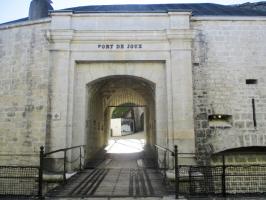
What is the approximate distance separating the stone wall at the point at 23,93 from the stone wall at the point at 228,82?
4.97 meters

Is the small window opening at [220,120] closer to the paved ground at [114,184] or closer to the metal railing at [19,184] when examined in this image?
the paved ground at [114,184]

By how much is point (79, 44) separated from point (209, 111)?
4.67 metres

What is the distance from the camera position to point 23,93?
29.6 ft

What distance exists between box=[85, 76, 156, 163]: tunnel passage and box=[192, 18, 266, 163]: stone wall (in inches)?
73.8

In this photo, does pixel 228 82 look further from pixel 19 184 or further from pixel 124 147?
pixel 124 147

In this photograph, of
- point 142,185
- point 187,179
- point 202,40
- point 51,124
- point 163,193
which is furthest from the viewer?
point 202,40

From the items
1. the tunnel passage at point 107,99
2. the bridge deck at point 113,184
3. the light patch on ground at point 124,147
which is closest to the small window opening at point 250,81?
Result: the tunnel passage at point 107,99

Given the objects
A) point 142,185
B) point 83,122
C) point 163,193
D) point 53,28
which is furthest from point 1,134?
point 163,193

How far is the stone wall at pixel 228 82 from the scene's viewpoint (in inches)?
339

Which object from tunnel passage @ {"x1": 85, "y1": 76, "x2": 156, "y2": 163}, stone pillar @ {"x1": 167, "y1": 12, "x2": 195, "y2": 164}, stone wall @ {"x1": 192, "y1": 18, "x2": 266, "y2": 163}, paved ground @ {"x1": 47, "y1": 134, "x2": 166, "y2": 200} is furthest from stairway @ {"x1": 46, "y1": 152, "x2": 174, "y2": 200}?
stone wall @ {"x1": 192, "y1": 18, "x2": 266, "y2": 163}

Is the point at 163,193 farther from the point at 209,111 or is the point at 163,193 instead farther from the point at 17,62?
the point at 17,62

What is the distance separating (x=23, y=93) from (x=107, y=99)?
6.05 meters

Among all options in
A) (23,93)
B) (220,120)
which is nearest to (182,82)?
(220,120)

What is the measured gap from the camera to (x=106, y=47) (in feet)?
28.7
